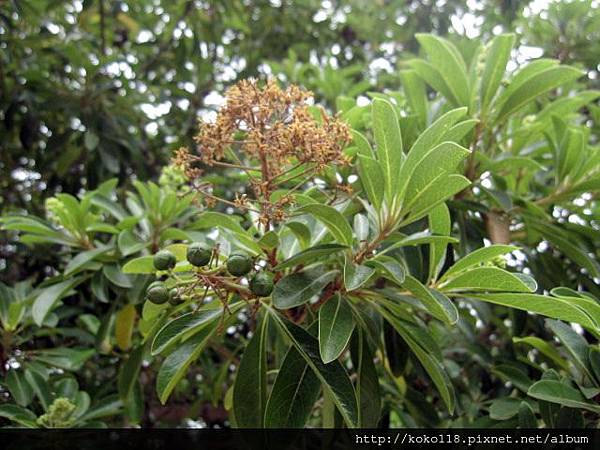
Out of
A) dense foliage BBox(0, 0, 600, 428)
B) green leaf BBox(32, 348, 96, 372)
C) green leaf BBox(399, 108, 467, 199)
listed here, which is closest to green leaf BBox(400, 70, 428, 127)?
dense foliage BBox(0, 0, 600, 428)

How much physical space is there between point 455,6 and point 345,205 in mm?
2768

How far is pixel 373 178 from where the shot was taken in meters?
1.48

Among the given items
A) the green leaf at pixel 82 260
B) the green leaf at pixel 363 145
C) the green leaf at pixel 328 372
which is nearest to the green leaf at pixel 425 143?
the green leaf at pixel 363 145

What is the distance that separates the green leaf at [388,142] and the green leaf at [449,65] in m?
0.63

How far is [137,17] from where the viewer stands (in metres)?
3.79

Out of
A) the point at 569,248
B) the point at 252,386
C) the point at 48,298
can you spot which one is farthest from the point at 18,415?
the point at 569,248

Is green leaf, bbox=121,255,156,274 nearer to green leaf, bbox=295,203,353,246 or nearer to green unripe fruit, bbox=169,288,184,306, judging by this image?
green unripe fruit, bbox=169,288,184,306

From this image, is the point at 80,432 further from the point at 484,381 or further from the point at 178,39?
the point at 178,39

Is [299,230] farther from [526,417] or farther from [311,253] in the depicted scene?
[526,417]

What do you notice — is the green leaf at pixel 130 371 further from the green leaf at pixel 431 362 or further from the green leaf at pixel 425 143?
the green leaf at pixel 425 143

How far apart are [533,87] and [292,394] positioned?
1.23m

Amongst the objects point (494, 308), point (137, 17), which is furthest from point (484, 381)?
point (137, 17)

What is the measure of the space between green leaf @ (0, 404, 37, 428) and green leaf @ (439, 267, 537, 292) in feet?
4.42

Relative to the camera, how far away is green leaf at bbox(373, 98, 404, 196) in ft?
4.73
